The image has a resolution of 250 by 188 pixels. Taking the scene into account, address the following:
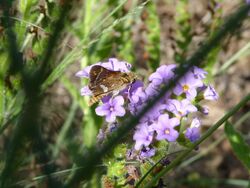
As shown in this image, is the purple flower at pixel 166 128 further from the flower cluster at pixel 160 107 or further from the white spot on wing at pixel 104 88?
the white spot on wing at pixel 104 88

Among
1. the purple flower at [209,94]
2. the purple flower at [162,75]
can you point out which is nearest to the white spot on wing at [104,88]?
the purple flower at [162,75]

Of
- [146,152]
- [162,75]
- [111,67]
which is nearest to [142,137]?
[146,152]

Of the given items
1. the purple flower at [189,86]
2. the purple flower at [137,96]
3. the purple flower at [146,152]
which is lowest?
the purple flower at [146,152]

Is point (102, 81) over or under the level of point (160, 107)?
over

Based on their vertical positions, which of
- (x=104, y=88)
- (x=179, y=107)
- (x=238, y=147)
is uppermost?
(x=104, y=88)

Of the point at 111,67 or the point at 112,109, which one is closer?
the point at 112,109

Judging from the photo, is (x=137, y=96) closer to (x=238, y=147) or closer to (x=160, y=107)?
(x=160, y=107)

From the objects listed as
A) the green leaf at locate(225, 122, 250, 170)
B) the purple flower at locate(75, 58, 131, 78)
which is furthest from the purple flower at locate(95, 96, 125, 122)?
the green leaf at locate(225, 122, 250, 170)
